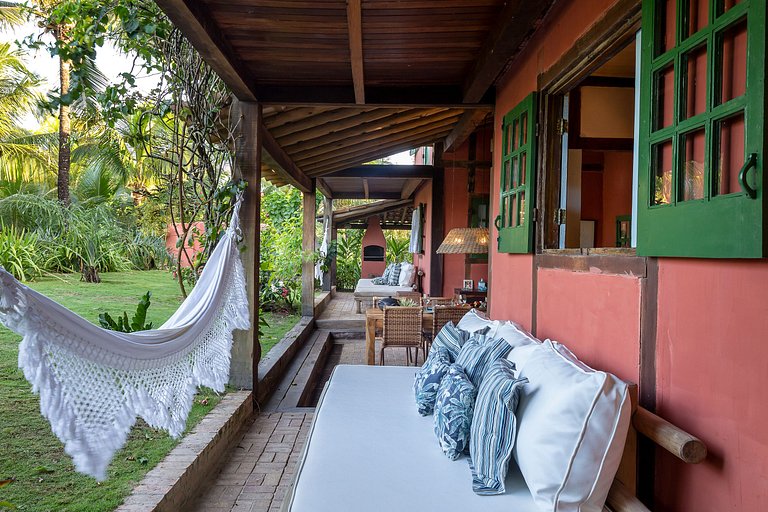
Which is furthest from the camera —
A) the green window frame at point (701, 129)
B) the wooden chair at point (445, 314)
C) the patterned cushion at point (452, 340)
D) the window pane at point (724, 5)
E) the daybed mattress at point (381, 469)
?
the wooden chair at point (445, 314)

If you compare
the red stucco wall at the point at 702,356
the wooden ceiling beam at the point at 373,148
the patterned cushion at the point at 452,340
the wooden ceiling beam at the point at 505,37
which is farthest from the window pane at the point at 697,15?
the wooden ceiling beam at the point at 373,148

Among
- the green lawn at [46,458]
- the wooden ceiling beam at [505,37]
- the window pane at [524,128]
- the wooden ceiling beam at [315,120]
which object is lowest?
the green lawn at [46,458]

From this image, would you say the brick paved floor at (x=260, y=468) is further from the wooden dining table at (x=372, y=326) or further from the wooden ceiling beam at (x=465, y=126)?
the wooden ceiling beam at (x=465, y=126)

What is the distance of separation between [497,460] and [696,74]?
48.7 inches

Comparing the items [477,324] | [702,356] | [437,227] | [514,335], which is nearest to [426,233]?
[437,227]

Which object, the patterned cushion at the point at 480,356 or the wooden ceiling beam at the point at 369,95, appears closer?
the patterned cushion at the point at 480,356

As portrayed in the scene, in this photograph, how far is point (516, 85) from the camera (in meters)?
3.16

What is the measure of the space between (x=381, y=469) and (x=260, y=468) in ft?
4.40

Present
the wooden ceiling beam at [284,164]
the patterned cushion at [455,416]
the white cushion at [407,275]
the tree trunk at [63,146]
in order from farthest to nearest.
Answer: the white cushion at [407,275], the tree trunk at [63,146], the wooden ceiling beam at [284,164], the patterned cushion at [455,416]

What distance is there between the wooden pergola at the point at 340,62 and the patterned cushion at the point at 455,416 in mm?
1615

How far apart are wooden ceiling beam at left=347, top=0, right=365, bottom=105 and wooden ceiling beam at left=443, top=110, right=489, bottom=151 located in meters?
1.54

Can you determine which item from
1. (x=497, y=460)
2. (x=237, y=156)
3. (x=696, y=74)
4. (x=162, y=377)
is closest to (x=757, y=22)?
(x=696, y=74)

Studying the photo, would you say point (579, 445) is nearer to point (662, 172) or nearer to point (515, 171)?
point (662, 172)

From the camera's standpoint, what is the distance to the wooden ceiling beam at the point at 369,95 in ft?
11.6
